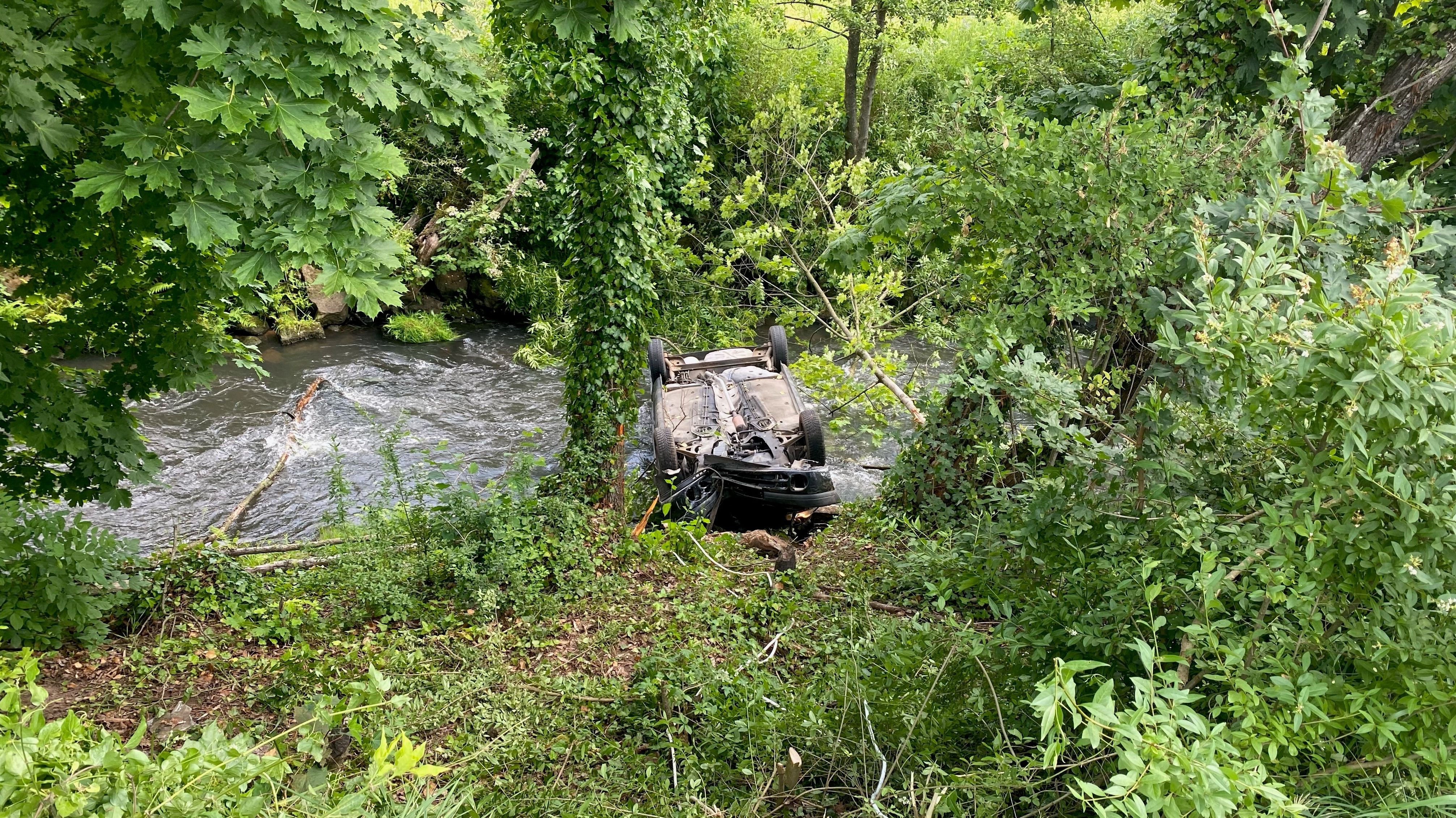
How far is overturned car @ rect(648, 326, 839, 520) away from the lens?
8.27m

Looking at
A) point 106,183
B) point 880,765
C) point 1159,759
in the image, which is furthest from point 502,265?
point 1159,759

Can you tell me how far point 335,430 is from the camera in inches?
460

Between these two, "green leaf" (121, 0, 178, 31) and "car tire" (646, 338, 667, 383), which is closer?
"green leaf" (121, 0, 178, 31)

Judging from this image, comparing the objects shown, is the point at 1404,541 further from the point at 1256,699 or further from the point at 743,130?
the point at 743,130

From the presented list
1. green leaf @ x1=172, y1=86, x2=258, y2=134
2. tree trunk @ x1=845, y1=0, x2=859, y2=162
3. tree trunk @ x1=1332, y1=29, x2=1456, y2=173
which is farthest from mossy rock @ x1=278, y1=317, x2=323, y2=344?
tree trunk @ x1=1332, y1=29, x2=1456, y2=173

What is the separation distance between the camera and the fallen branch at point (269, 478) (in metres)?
7.33

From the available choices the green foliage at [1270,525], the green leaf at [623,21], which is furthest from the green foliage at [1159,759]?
the green leaf at [623,21]

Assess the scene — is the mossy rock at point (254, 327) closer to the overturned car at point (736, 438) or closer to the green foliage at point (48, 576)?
the overturned car at point (736, 438)

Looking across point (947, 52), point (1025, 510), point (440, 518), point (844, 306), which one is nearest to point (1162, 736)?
point (1025, 510)

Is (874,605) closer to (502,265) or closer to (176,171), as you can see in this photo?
(176,171)

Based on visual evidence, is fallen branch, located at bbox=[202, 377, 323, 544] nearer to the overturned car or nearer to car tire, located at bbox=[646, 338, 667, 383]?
the overturned car

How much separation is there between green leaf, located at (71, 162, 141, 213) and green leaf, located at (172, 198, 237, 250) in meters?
0.14

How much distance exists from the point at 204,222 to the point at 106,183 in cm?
34

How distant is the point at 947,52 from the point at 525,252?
35.4ft
